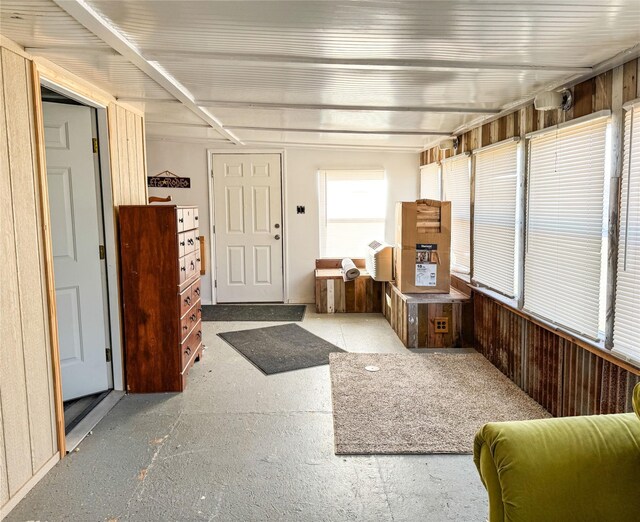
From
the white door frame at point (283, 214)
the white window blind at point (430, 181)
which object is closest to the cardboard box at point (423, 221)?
the white window blind at point (430, 181)

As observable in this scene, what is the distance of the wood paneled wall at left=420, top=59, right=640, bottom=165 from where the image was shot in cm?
229

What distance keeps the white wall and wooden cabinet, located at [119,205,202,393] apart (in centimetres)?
281

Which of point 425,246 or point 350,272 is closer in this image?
point 425,246

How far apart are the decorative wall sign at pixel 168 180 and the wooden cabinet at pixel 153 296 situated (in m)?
2.83

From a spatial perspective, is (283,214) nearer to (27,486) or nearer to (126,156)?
(126,156)

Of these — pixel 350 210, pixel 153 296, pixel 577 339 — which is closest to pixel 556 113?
pixel 577 339

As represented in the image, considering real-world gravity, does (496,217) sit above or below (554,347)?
above

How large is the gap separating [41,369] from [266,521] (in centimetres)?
135

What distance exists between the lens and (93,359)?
3307 millimetres

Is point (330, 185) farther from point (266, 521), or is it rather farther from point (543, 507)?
point (543, 507)

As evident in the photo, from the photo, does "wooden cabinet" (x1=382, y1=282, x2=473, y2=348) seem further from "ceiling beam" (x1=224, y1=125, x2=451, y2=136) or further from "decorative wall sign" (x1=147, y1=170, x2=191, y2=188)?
"decorative wall sign" (x1=147, y1=170, x2=191, y2=188)

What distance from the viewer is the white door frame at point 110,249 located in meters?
3.18

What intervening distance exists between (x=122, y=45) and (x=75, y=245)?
1.55 metres

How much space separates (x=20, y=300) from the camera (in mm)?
2170
